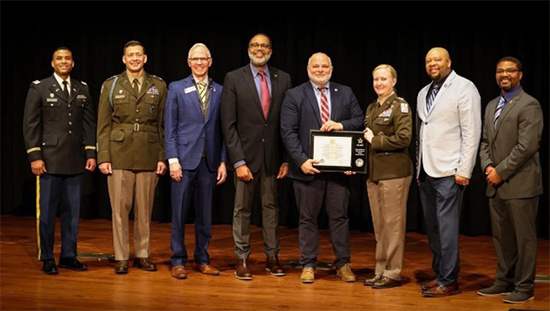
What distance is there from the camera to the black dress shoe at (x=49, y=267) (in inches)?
219

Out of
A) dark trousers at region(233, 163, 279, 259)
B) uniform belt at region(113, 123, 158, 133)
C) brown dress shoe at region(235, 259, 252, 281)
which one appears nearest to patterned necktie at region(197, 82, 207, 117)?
uniform belt at region(113, 123, 158, 133)

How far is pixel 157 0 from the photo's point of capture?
27.7 feet

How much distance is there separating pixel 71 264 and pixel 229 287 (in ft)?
→ 4.37

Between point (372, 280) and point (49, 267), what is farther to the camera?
point (49, 267)

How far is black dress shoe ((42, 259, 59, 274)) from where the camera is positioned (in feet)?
18.2

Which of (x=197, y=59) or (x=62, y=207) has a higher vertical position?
(x=197, y=59)

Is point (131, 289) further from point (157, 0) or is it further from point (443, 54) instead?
point (157, 0)

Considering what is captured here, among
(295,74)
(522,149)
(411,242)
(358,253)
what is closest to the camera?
(522,149)

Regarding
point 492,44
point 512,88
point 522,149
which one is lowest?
point 522,149

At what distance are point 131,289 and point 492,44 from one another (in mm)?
4497

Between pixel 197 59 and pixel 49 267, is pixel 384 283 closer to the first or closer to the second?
pixel 197 59

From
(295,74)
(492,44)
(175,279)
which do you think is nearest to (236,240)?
(175,279)

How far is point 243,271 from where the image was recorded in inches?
213

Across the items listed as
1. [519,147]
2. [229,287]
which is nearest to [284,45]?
[229,287]
